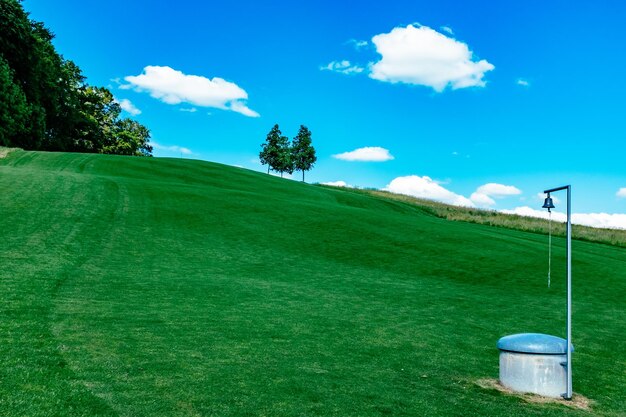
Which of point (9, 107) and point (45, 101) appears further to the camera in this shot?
point (45, 101)

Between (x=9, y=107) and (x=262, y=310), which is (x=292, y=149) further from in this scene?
(x=262, y=310)

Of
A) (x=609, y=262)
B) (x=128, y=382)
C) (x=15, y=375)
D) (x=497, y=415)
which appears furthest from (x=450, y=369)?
(x=609, y=262)

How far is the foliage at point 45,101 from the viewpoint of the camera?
51.8m

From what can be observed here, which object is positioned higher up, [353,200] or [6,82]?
[6,82]

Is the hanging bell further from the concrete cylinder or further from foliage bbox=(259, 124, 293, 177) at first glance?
foliage bbox=(259, 124, 293, 177)

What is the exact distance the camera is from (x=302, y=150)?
365 feet

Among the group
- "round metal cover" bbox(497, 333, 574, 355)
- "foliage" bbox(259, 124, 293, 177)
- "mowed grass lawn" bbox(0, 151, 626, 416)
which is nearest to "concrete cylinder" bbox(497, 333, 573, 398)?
"round metal cover" bbox(497, 333, 574, 355)

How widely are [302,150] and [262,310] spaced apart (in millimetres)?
99978

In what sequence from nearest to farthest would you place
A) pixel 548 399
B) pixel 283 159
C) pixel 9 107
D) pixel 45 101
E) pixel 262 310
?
pixel 548 399, pixel 262 310, pixel 9 107, pixel 45 101, pixel 283 159

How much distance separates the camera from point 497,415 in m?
6.73

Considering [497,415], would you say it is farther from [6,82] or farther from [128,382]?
[6,82]

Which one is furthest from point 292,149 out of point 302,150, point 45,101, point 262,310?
point 262,310

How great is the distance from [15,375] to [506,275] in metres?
19.0

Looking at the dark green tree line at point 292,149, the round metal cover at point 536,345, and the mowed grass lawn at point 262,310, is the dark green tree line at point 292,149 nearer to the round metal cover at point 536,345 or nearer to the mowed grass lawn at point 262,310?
the mowed grass lawn at point 262,310
